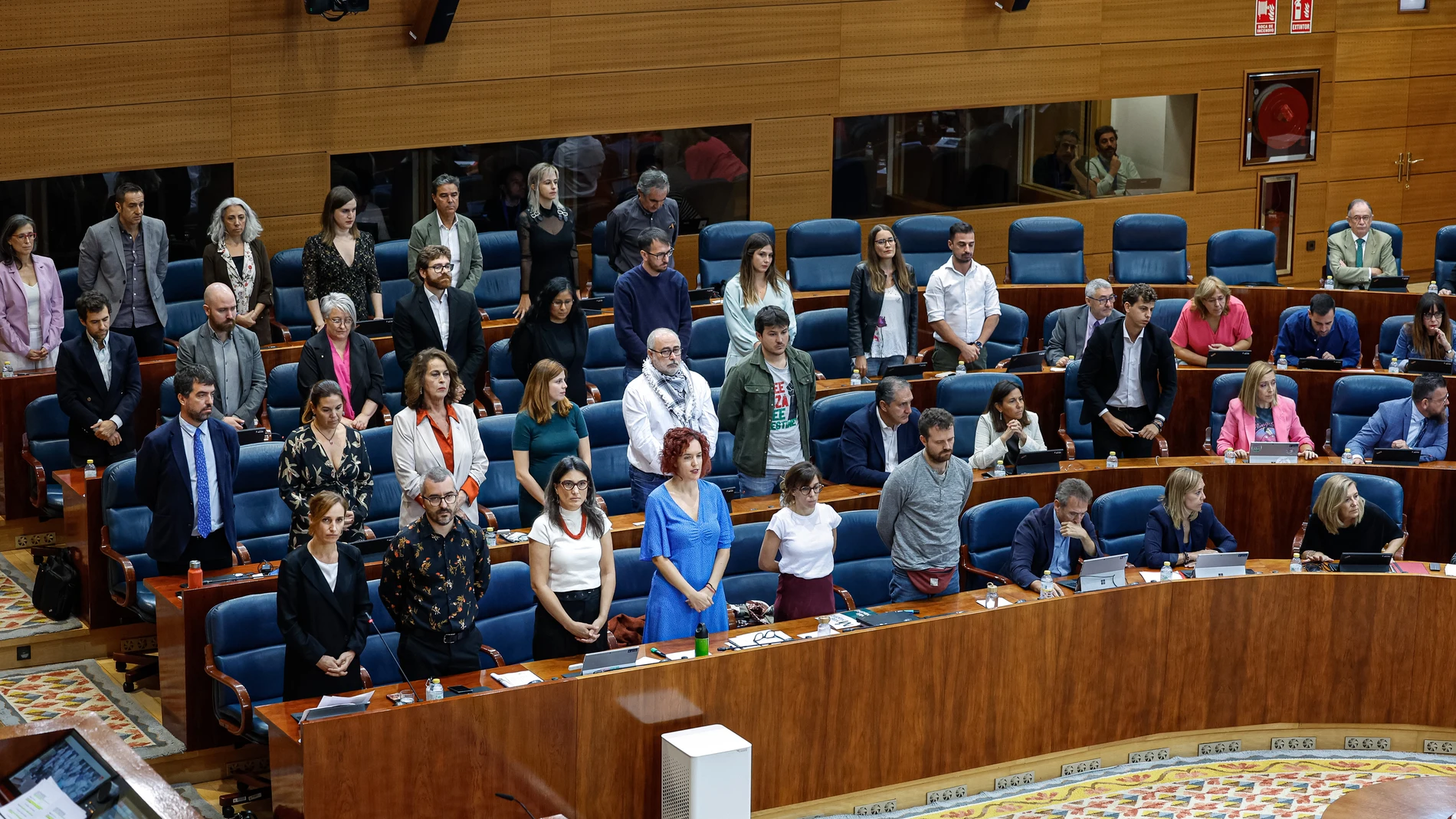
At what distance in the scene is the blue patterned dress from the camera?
5.83m

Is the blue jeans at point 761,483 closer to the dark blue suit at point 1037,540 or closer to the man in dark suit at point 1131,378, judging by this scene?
the dark blue suit at point 1037,540

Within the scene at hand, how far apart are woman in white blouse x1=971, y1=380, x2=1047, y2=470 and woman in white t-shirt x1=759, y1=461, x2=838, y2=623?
1269 millimetres

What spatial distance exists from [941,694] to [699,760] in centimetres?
113

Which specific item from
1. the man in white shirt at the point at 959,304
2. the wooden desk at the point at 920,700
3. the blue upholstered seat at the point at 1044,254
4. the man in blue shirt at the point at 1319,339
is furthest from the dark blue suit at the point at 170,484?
the man in blue shirt at the point at 1319,339

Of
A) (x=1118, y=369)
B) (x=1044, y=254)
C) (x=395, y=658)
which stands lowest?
(x=395, y=658)

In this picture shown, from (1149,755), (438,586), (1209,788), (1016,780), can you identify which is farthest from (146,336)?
(1209,788)

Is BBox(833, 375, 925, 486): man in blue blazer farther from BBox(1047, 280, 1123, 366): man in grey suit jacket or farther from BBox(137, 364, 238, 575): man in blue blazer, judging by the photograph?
BBox(137, 364, 238, 575): man in blue blazer

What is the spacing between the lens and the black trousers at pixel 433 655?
561 centimetres

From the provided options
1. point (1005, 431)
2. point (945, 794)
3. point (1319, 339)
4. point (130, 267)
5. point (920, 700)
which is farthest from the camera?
point (1319, 339)

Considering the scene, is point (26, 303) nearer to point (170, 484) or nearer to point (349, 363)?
point (349, 363)

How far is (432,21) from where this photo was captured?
900 cm

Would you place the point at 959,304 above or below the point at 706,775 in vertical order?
above

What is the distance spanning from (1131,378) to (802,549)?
8.50 feet

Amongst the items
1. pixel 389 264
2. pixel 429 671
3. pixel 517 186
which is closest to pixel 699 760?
pixel 429 671
